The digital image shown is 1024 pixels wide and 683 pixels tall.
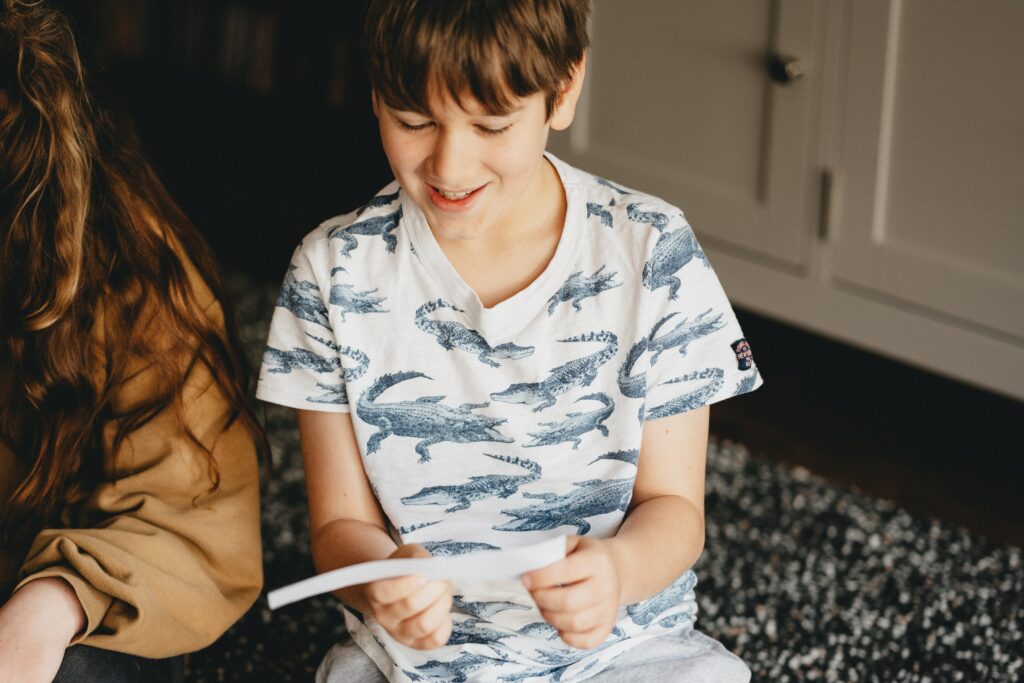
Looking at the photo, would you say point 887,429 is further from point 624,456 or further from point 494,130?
point 494,130

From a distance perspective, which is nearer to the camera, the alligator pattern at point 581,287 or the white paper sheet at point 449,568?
the white paper sheet at point 449,568

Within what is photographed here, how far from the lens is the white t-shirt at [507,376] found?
93 cm

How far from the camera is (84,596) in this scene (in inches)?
36.2

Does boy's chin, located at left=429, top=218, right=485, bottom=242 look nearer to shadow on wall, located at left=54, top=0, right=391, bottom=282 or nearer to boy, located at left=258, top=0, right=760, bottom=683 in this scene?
boy, located at left=258, top=0, right=760, bottom=683

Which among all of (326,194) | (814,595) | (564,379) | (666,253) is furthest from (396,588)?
(326,194)

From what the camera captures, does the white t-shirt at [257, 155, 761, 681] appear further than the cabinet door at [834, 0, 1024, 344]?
No

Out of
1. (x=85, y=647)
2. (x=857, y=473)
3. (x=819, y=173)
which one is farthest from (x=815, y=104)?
(x=85, y=647)

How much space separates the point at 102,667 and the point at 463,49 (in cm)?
54

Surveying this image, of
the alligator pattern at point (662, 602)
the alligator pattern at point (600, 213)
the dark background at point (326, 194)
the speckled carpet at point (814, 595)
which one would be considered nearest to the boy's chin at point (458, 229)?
the alligator pattern at point (600, 213)

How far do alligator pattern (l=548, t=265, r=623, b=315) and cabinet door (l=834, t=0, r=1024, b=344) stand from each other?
2.79 ft

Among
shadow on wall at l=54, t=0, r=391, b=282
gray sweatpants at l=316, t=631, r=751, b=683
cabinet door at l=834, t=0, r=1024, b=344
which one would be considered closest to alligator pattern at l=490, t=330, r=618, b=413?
gray sweatpants at l=316, t=631, r=751, b=683

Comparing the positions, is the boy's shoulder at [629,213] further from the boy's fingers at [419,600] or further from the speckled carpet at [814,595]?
the speckled carpet at [814,595]

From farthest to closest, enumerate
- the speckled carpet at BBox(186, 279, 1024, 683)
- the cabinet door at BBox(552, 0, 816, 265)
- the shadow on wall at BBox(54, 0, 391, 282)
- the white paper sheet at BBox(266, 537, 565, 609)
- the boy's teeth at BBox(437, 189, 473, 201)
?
1. the shadow on wall at BBox(54, 0, 391, 282)
2. the cabinet door at BBox(552, 0, 816, 265)
3. the speckled carpet at BBox(186, 279, 1024, 683)
4. the boy's teeth at BBox(437, 189, 473, 201)
5. the white paper sheet at BBox(266, 537, 565, 609)

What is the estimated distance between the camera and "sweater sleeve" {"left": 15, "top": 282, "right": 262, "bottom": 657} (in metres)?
0.94
